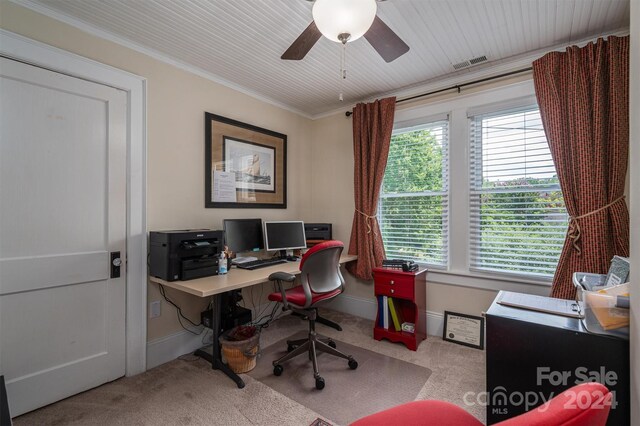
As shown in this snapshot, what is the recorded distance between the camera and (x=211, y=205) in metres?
2.75

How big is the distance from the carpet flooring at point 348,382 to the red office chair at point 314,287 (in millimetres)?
84

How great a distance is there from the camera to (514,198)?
251 cm

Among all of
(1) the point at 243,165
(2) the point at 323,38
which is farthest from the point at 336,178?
(2) the point at 323,38

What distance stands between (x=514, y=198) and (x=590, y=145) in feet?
2.05

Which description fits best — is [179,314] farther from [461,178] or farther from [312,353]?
[461,178]

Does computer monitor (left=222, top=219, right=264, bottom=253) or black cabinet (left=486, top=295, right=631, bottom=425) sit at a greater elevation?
computer monitor (left=222, top=219, right=264, bottom=253)

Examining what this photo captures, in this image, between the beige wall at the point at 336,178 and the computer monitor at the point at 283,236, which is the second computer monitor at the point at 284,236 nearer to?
the computer monitor at the point at 283,236

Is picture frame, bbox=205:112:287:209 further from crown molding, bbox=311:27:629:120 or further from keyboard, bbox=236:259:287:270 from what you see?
crown molding, bbox=311:27:629:120

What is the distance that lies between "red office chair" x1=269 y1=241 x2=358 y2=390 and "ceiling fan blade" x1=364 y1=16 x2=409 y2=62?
1344 mm

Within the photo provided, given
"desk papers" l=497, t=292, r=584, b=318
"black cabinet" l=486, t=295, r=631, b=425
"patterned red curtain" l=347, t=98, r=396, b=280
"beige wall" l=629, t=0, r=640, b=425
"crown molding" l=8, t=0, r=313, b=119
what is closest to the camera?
"beige wall" l=629, t=0, r=640, b=425

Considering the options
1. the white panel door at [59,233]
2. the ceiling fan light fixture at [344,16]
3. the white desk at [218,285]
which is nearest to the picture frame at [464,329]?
the white desk at [218,285]

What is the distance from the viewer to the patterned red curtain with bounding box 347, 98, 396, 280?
3090mm

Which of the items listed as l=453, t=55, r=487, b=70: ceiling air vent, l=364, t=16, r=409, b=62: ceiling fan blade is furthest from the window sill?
l=364, t=16, r=409, b=62: ceiling fan blade

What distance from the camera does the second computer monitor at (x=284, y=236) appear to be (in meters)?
3.00
